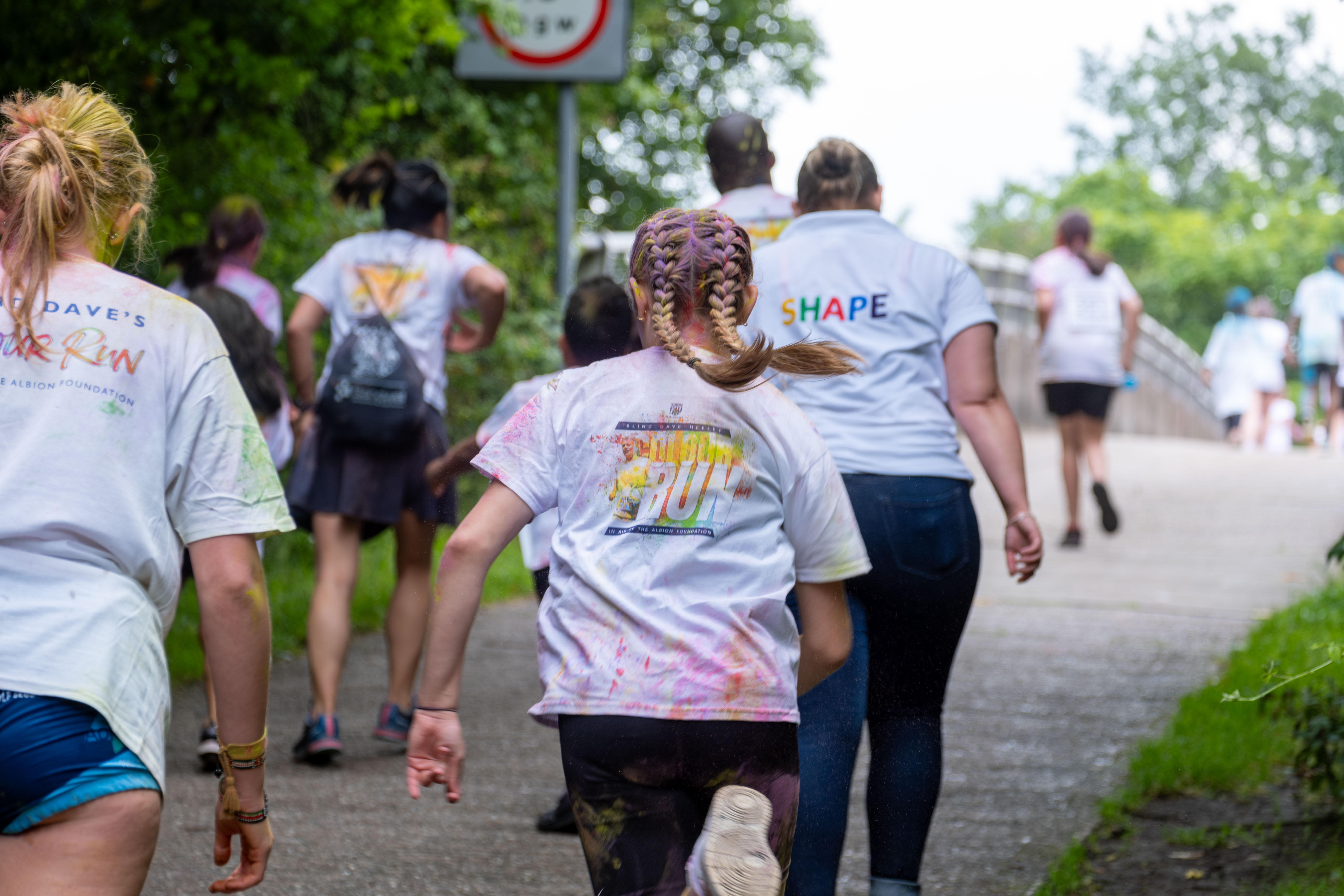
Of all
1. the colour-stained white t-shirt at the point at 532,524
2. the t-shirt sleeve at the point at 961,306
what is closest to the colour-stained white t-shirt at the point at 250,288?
the colour-stained white t-shirt at the point at 532,524

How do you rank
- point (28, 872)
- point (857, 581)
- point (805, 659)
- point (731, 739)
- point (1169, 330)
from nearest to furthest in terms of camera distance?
1. point (28, 872)
2. point (731, 739)
3. point (805, 659)
4. point (857, 581)
5. point (1169, 330)

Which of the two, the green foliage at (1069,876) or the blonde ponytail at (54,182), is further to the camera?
the green foliage at (1069,876)

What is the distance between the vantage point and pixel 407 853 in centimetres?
414

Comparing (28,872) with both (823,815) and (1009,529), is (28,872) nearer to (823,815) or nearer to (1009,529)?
(823,815)

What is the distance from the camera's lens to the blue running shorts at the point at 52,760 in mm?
1943

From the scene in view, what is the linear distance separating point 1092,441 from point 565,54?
4.15 m

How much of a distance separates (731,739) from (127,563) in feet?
2.90

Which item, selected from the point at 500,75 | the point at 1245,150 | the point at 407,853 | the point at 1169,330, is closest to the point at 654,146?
the point at 500,75

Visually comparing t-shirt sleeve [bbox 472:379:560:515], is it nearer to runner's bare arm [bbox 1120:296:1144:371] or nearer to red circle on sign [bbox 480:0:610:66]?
red circle on sign [bbox 480:0:610:66]

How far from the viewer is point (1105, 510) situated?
9.52 metres

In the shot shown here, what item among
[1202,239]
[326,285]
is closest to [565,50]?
[326,285]

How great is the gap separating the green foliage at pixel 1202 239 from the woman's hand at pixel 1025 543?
34.9 meters

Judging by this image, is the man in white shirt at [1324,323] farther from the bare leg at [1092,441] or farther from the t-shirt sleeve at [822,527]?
Answer: the t-shirt sleeve at [822,527]

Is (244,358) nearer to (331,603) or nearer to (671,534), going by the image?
(331,603)
